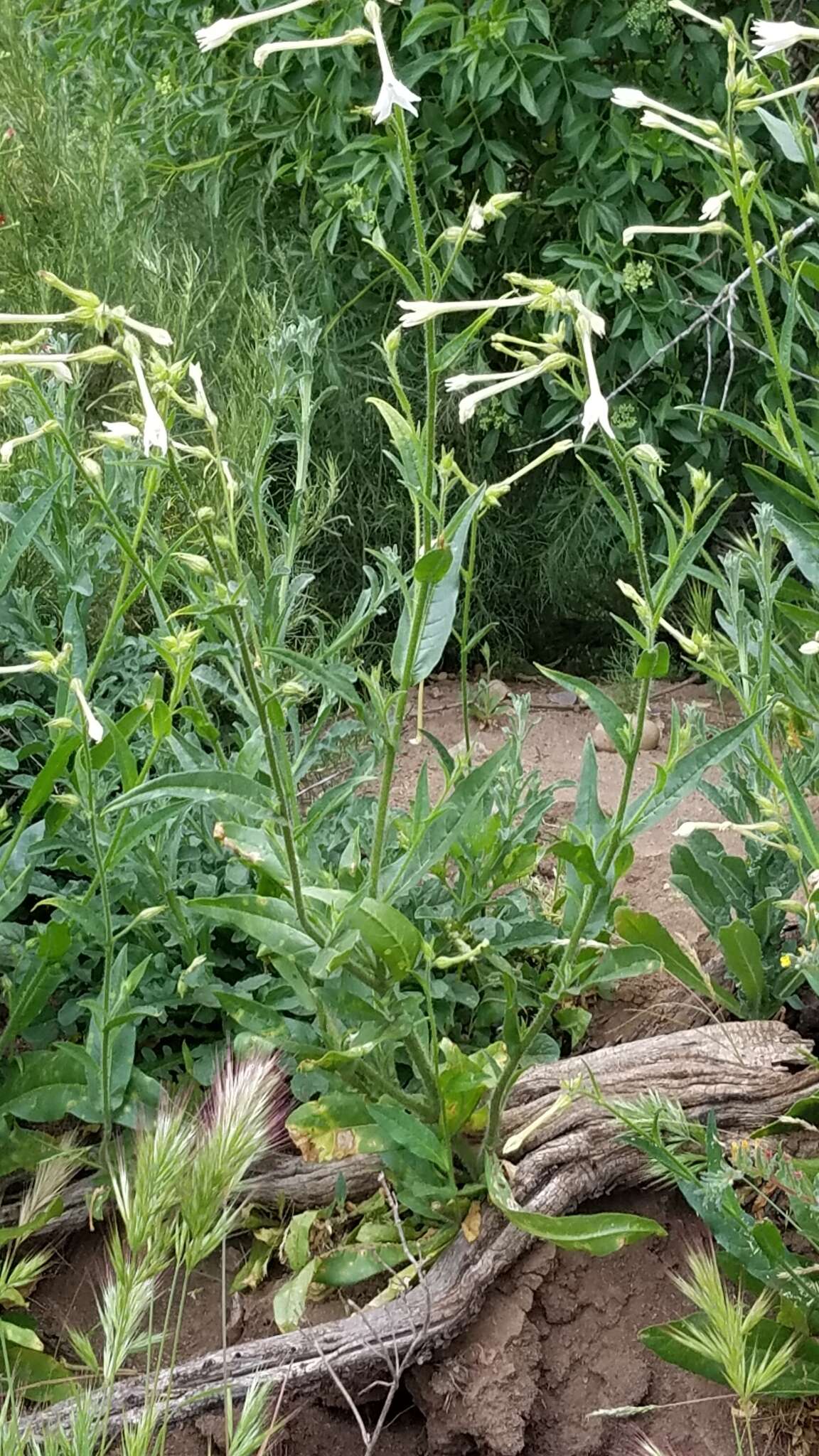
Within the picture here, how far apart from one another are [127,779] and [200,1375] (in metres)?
0.65

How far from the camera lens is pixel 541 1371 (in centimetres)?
143

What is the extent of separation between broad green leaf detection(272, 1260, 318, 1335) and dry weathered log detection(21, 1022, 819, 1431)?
5 centimetres

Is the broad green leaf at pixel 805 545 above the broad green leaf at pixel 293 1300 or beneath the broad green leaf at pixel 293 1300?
above

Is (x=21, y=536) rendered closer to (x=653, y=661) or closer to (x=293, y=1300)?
(x=653, y=661)

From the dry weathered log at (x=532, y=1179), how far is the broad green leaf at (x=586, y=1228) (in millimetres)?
101

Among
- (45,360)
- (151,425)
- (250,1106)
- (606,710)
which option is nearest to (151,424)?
(151,425)

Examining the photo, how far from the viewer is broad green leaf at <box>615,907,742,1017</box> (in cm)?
171

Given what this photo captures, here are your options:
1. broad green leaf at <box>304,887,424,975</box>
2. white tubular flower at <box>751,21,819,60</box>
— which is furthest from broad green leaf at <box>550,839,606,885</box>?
white tubular flower at <box>751,21,819,60</box>

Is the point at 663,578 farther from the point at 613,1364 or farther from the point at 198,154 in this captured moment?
the point at 198,154

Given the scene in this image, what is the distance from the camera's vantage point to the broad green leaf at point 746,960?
62.4 inches

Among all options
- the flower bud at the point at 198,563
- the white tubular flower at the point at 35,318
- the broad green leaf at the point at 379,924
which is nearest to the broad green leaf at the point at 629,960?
the broad green leaf at the point at 379,924

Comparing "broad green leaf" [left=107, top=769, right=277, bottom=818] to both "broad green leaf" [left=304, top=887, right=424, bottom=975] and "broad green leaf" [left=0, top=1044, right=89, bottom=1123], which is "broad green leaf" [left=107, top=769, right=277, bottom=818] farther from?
"broad green leaf" [left=0, top=1044, right=89, bottom=1123]

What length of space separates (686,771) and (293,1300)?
0.79 meters

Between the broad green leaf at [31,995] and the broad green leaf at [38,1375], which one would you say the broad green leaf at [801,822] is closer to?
the broad green leaf at [31,995]
